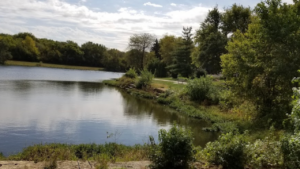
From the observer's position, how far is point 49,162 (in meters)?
5.47

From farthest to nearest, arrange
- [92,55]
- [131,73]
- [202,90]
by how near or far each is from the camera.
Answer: [92,55]
[131,73]
[202,90]

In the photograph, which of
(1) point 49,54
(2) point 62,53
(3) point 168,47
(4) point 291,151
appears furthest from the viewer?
(2) point 62,53

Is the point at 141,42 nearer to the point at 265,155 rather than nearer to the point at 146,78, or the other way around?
the point at 146,78

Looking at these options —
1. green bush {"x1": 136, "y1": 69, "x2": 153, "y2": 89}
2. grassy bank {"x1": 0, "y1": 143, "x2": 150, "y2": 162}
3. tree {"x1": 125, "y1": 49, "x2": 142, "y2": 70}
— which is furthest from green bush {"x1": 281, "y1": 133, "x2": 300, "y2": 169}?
tree {"x1": 125, "y1": 49, "x2": 142, "y2": 70}

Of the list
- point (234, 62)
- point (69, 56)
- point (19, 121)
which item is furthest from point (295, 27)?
point (69, 56)

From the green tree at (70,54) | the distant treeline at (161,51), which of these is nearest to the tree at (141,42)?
the distant treeline at (161,51)

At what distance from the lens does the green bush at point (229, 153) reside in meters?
5.14

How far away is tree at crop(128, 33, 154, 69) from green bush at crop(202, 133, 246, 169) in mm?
52554

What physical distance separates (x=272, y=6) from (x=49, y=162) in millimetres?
11128

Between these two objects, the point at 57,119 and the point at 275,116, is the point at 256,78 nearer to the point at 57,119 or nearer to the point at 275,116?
the point at 275,116

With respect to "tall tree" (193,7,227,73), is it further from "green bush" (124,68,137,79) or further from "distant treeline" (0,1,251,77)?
"green bush" (124,68,137,79)

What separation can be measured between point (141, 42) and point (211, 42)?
99.7 ft

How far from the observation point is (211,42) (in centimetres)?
2844

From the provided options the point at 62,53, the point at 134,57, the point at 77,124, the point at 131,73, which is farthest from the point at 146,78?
the point at 62,53
